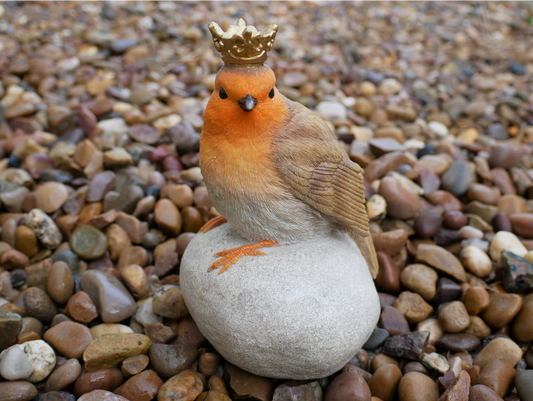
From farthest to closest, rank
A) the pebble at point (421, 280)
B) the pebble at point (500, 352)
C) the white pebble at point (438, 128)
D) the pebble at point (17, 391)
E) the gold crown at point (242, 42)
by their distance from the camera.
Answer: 1. the white pebble at point (438, 128)
2. the pebble at point (421, 280)
3. the pebble at point (500, 352)
4. the pebble at point (17, 391)
5. the gold crown at point (242, 42)

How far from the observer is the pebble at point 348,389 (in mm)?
2340

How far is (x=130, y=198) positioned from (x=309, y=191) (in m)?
1.96

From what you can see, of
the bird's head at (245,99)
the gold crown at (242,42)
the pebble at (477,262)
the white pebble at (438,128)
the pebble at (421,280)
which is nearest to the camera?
the gold crown at (242,42)

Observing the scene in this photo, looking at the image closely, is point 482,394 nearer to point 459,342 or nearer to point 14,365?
point 459,342

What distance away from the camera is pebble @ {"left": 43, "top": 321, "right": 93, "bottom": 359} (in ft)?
8.54

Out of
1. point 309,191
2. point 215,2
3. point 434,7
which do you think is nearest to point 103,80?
point 215,2

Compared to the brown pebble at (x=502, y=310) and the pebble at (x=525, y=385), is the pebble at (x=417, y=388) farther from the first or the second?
the brown pebble at (x=502, y=310)

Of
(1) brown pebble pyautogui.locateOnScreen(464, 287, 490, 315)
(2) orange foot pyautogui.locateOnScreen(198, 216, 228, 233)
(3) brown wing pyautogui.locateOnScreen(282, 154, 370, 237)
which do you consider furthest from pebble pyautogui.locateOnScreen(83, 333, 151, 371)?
(1) brown pebble pyautogui.locateOnScreen(464, 287, 490, 315)

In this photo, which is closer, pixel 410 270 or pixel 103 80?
pixel 410 270

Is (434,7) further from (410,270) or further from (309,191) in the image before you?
(309,191)

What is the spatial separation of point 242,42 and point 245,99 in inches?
10.7

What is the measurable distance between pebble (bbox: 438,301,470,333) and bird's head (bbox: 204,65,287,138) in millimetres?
1801

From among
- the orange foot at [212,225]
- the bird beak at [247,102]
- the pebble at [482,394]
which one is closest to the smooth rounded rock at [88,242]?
the orange foot at [212,225]

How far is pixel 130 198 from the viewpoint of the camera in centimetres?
373
